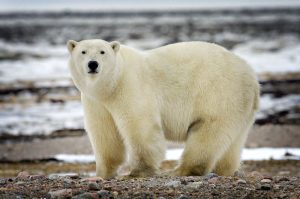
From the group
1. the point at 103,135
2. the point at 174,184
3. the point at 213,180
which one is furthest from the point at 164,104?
the point at 174,184

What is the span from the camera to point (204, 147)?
6297 millimetres

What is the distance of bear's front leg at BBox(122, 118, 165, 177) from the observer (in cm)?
608

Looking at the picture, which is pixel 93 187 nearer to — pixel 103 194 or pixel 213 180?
pixel 103 194

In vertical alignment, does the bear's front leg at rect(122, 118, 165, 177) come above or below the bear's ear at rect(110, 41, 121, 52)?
below

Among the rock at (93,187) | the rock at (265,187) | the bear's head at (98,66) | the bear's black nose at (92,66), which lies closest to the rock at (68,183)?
the rock at (93,187)

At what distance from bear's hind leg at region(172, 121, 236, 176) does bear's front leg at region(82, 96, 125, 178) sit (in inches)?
24.2

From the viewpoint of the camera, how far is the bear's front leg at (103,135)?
626 cm

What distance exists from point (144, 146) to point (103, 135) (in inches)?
18.1

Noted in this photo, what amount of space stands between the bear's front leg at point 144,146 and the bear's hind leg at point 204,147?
0.94 ft

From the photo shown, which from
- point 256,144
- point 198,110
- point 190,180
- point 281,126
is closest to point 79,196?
point 190,180

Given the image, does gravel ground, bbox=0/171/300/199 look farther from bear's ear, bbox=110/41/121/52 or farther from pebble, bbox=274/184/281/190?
bear's ear, bbox=110/41/121/52

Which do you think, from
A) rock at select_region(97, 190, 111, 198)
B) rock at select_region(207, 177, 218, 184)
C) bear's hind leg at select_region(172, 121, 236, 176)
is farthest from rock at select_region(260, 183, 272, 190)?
rock at select_region(97, 190, 111, 198)

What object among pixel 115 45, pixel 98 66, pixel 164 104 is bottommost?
pixel 164 104

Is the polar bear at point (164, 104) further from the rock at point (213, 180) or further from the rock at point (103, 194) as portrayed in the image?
the rock at point (103, 194)
